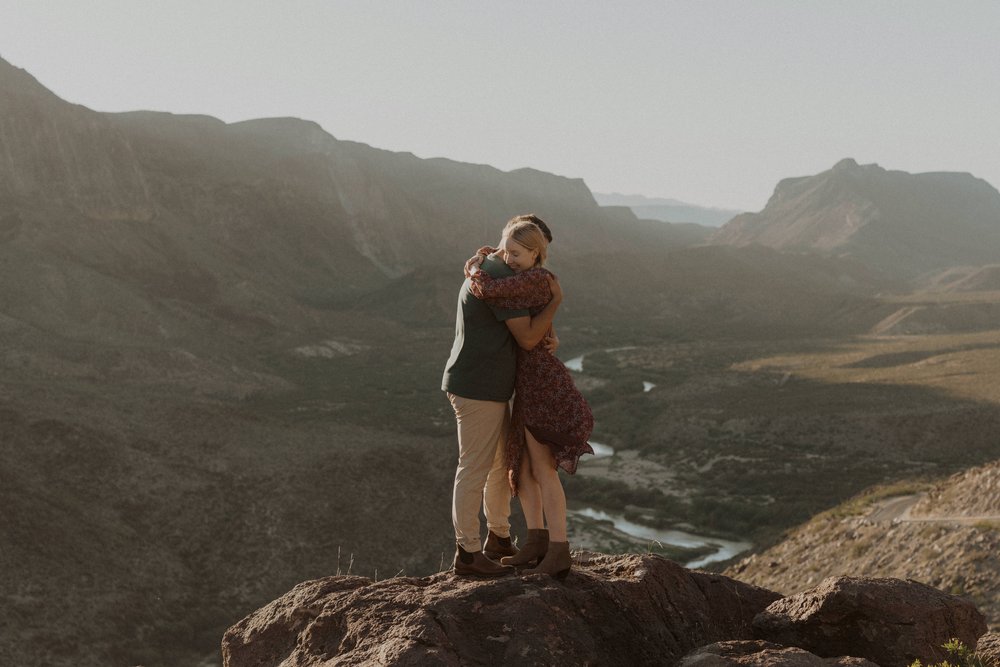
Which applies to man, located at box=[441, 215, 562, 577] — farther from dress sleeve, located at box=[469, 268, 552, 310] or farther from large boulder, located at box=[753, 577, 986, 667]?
large boulder, located at box=[753, 577, 986, 667]

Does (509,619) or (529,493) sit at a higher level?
(529,493)

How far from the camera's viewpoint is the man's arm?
5660mm

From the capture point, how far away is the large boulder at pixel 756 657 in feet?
15.4

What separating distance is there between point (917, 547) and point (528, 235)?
13271 mm

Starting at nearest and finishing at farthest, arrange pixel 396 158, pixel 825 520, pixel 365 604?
pixel 365 604, pixel 825 520, pixel 396 158

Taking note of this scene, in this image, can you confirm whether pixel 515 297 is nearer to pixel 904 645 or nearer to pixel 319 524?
pixel 904 645

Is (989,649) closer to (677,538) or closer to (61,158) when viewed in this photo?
(677,538)

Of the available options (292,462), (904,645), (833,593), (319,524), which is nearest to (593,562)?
(833,593)

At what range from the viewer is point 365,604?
5586mm

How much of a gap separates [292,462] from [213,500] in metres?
3.79

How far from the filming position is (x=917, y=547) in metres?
16.1

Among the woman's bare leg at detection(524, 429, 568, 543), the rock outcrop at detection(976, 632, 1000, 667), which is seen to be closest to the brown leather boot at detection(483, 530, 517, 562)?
the woman's bare leg at detection(524, 429, 568, 543)

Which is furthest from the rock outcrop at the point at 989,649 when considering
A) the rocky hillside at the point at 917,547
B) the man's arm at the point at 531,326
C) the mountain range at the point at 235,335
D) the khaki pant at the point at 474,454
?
the mountain range at the point at 235,335

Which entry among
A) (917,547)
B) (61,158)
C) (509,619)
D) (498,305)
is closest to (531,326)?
(498,305)
